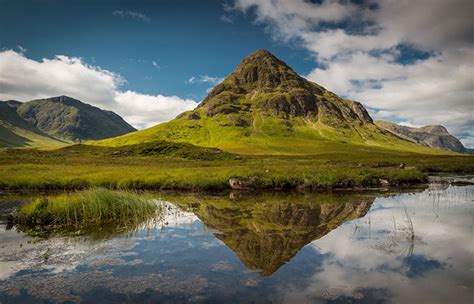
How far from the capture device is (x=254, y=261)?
13102 millimetres

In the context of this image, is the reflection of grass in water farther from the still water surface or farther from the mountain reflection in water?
the mountain reflection in water

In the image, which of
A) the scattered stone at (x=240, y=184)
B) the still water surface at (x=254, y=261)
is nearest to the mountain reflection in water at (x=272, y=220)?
the still water surface at (x=254, y=261)

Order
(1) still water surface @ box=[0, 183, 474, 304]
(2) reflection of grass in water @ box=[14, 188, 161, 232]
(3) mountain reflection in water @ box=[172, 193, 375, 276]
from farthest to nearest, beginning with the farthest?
(2) reflection of grass in water @ box=[14, 188, 161, 232] < (3) mountain reflection in water @ box=[172, 193, 375, 276] < (1) still water surface @ box=[0, 183, 474, 304]

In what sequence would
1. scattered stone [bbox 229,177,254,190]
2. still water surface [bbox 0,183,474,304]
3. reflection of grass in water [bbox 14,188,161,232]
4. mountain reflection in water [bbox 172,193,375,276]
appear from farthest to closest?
scattered stone [bbox 229,177,254,190], reflection of grass in water [bbox 14,188,161,232], mountain reflection in water [bbox 172,193,375,276], still water surface [bbox 0,183,474,304]

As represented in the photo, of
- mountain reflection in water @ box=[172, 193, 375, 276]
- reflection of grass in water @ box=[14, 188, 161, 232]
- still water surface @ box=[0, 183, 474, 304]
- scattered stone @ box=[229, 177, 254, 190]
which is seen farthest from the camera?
scattered stone @ box=[229, 177, 254, 190]

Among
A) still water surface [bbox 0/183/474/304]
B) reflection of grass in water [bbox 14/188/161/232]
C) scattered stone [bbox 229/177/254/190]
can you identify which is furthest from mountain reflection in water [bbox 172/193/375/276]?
scattered stone [bbox 229/177/254/190]

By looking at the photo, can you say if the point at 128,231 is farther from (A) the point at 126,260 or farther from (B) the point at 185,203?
(B) the point at 185,203

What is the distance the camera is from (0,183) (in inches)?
1510

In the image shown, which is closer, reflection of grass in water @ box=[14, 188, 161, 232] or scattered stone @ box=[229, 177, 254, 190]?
reflection of grass in water @ box=[14, 188, 161, 232]

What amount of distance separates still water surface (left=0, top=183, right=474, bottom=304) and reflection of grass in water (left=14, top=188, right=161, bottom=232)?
131 cm

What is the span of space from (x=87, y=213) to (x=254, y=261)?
13.1 meters

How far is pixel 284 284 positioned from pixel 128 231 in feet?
35.7

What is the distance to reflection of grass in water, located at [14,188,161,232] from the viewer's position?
19750 mm

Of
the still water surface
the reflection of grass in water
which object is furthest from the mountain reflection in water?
the reflection of grass in water
